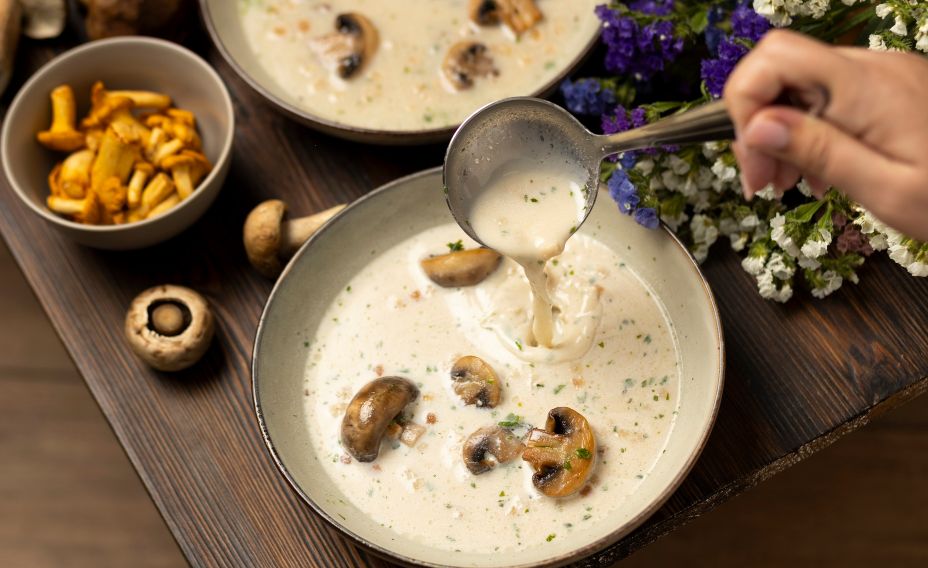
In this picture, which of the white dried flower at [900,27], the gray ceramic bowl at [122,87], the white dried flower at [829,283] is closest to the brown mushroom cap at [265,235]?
the gray ceramic bowl at [122,87]

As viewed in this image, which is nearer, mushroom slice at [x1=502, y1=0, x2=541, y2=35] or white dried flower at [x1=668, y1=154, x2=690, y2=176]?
white dried flower at [x1=668, y1=154, x2=690, y2=176]

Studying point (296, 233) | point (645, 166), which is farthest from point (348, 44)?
point (645, 166)

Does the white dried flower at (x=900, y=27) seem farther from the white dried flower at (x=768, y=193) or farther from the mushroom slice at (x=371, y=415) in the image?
the mushroom slice at (x=371, y=415)

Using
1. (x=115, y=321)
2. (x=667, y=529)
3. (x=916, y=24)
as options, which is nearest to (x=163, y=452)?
(x=115, y=321)

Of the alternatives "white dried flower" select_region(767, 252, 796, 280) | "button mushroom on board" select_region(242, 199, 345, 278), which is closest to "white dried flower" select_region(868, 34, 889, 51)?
"white dried flower" select_region(767, 252, 796, 280)

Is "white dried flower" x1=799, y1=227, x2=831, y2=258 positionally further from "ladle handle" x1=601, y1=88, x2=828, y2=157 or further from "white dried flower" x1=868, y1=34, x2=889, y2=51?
"ladle handle" x1=601, y1=88, x2=828, y2=157
